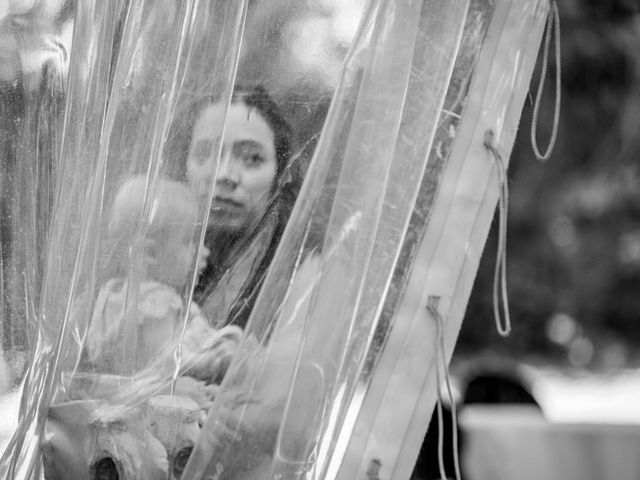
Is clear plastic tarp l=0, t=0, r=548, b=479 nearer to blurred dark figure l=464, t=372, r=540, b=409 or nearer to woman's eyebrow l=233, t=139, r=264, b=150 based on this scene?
woman's eyebrow l=233, t=139, r=264, b=150

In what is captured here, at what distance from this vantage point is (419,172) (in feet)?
3.80

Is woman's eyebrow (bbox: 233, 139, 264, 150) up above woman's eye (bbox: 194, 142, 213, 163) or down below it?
above

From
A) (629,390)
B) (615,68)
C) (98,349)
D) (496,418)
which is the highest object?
(615,68)

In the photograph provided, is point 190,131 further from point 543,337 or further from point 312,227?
point 543,337

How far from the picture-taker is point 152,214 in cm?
116

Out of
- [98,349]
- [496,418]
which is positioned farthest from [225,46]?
[496,418]

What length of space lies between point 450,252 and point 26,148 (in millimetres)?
538

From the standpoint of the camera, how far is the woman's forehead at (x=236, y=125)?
1.16 metres

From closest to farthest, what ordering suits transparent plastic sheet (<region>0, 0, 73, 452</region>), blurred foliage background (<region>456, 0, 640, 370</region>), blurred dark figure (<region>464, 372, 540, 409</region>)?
1. transparent plastic sheet (<region>0, 0, 73, 452</region>)
2. blurred dark figure (<region>464, 372, 540, 409</region>)
3. blurred foliage background (<region>456, 0, 640, 370</region>)

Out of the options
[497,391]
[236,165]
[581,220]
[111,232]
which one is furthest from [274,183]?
[581,220]

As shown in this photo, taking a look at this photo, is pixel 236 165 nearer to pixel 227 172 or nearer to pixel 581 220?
pixel 227 172

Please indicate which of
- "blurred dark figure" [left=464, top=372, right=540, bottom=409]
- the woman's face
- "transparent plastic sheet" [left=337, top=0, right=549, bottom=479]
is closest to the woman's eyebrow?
the woman's face

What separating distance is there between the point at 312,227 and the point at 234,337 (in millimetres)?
158

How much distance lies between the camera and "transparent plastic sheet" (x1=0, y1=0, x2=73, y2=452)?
1.18 m
